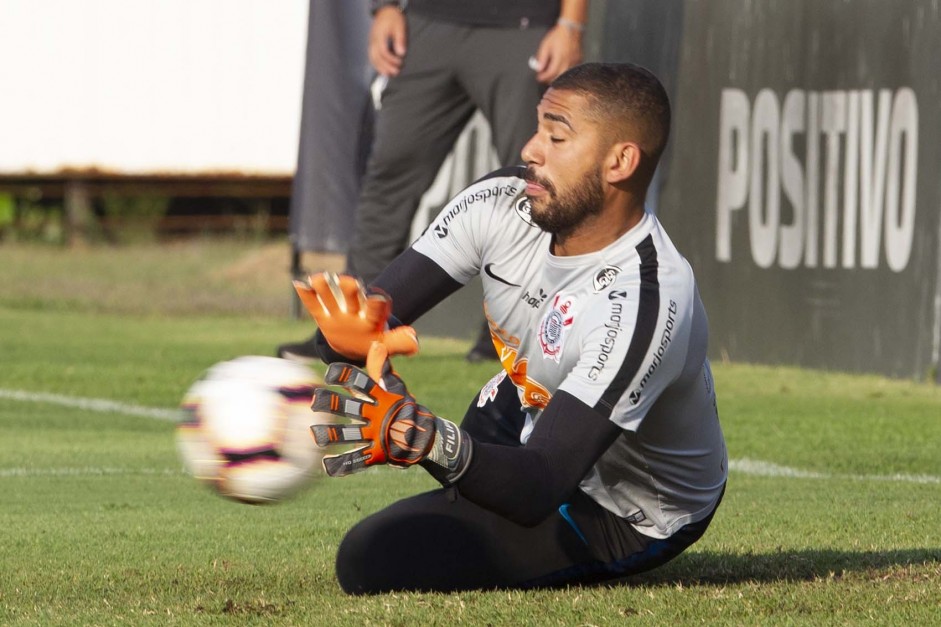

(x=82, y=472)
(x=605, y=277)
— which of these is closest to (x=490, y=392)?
(x=605, y=277)

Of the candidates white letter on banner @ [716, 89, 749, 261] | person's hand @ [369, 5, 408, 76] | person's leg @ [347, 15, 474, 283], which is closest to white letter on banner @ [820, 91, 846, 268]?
white letter on banner @ [716, 89, 749, 261]

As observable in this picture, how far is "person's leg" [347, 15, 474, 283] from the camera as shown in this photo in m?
9.20

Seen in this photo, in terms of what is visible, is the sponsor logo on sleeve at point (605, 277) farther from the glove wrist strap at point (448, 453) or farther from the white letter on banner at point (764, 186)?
the white letter on banner at point (764, 186)

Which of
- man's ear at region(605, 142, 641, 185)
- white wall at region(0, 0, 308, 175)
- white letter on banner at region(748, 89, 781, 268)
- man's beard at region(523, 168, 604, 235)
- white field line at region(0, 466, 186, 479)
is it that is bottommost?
white wall at region(0, 0, 308, 175)

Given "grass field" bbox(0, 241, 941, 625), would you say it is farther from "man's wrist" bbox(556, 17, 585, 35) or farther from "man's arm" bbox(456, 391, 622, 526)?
"man's wrist" bbox(556, 17, 585, 35)

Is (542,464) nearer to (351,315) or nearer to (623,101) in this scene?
(351,315)

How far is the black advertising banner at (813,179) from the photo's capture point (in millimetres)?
8969

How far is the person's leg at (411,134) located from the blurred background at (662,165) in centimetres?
165

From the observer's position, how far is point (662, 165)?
10.3 metres

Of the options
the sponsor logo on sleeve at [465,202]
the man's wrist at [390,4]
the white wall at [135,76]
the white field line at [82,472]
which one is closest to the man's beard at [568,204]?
the sponsor logo on sleeve at [465,202]

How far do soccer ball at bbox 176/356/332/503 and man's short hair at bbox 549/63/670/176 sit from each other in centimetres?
91

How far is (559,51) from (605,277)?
4.99 meters

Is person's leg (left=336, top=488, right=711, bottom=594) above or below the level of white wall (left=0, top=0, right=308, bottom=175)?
above

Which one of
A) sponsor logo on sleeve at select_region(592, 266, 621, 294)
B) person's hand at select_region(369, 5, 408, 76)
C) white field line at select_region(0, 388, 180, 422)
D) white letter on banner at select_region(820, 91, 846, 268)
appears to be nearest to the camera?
sponsor logo on sleeve at select_region(592, 266, 621, 294)
